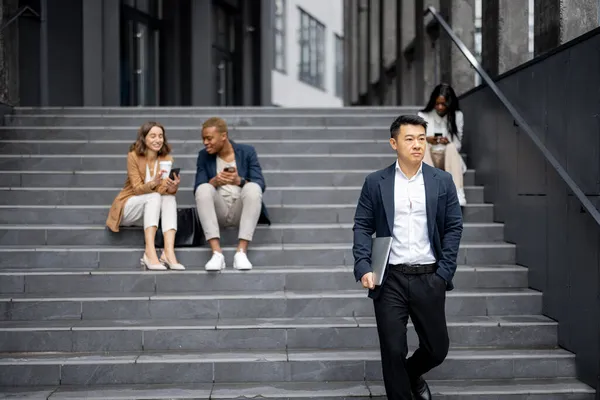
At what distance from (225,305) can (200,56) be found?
12399 mm

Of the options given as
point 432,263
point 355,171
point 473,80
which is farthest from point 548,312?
point 473,80

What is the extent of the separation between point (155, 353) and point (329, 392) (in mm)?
1337

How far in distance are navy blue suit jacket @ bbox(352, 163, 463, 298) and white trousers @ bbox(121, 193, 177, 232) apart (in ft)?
8.70

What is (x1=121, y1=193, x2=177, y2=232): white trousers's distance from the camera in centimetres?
670

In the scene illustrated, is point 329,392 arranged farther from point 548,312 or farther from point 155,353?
point 548,312

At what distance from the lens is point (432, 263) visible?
4.43 metres

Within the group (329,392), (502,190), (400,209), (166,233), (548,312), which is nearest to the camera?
(400,209)

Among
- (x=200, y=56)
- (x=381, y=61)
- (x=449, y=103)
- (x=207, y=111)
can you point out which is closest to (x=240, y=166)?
(x=449, y=103)

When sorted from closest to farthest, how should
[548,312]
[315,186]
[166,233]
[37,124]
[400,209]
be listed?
1. [400,209]
2. [548,312]
3. [166,233]
4. [315,186]
5. [37,124]

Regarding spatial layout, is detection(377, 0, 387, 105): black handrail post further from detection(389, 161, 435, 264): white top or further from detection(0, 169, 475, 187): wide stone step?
detection(389, 161, 435, 264): white top

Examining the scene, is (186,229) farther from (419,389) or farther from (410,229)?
(410,229)

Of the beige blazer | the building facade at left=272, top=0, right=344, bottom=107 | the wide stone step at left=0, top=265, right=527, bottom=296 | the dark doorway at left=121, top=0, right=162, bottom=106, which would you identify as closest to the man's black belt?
the wide stone step at left=0, top=265, right=527, bottom=296

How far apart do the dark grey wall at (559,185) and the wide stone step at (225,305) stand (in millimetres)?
420

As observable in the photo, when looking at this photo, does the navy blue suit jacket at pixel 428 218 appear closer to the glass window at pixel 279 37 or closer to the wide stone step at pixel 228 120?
the wide stone step at pixel 228 120
